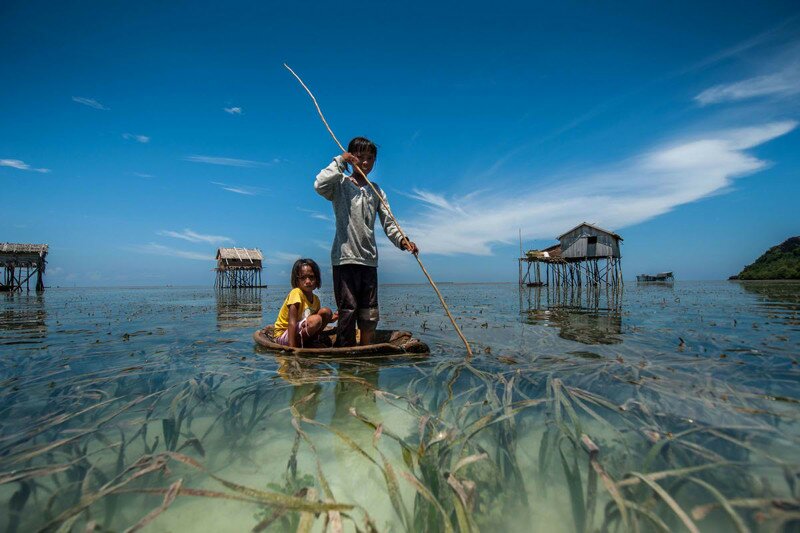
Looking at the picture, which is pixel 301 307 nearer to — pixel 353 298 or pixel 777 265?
pixel 353 298

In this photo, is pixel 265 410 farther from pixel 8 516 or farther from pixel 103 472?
pixel 8 516

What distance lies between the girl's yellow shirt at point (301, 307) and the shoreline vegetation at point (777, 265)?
69.8 m

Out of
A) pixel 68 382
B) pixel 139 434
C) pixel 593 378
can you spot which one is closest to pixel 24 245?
pixel 68 382

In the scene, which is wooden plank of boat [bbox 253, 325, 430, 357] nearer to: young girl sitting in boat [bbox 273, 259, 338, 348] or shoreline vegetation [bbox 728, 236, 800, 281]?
young girl sitting in boat [bbox 273, 259, 338, 348]

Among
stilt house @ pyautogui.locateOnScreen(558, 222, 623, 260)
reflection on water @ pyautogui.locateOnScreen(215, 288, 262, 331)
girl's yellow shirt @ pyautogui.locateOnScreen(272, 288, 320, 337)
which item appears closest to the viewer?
girl's yellow shirt @ pyautogui.locateOnScreen(272, 288, 320, 337)

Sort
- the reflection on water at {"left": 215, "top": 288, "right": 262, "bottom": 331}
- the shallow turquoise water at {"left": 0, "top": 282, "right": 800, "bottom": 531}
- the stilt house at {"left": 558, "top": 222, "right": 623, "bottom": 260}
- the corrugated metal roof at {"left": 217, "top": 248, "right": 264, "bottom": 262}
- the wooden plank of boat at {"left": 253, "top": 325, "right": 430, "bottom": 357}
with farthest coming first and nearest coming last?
the corrugated metal roof at {"left": 217, "top": 248, "right": 264, "bottom": 262} → the stilt house at {"left": 558, "top": 222, "right": 623, "bottom": 260} → the reflection on water at {"left": 215, "top": 288, "right": 262, "bottom": 331} → the wooden plank of boat at {"left": 253, "top": 325, "right": 430, "bottom": 357} → the shallow turquoise water at {"left": 0, "top": 282, "right": 800, "bottom": 531}

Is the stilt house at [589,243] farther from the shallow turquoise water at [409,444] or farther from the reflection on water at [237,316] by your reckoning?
the shallow turquoise water at [409,444]

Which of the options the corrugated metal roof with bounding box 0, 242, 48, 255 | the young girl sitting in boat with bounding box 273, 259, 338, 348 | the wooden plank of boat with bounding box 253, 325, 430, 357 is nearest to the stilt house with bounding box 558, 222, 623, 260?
the wooden plank of boat with bounding box 253, 325, 430, 357

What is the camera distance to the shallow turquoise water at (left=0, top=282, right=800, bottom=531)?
4.48 feet

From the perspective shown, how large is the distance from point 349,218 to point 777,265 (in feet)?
277

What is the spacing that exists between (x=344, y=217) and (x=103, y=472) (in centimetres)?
324

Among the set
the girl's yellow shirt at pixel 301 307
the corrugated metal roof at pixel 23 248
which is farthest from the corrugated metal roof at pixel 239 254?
the girl's yellow shirt at pixel 301 307

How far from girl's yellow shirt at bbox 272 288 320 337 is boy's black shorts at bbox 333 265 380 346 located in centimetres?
48

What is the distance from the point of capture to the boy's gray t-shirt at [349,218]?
167 inches
